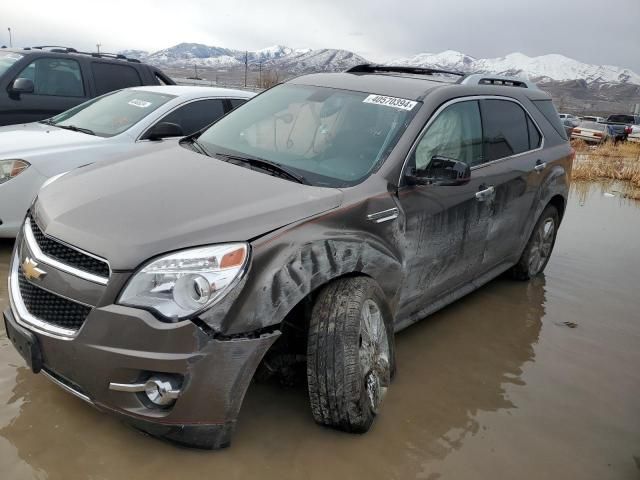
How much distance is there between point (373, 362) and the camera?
2834mm

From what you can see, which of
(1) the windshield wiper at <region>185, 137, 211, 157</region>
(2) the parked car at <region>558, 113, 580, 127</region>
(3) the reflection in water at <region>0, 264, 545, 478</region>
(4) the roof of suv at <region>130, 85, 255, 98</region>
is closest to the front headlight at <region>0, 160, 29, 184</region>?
(1) the windshield wiper at <region>185, 137, 211, 157</region>

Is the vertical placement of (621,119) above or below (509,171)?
below

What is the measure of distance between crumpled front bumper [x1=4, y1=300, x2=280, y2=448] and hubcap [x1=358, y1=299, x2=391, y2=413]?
543 mm

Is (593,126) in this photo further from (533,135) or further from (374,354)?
(374,354)

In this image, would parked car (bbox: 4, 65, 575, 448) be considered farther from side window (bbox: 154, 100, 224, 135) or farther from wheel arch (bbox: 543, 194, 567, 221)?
side window (bbox: 154, 100, 224, 135)

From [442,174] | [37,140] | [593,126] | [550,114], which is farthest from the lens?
[593,126]

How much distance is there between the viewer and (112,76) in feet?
24.4

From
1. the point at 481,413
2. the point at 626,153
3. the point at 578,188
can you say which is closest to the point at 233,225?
the point at 481,413

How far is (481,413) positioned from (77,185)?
8.21 ft

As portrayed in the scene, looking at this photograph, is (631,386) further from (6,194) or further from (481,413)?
(6,194)

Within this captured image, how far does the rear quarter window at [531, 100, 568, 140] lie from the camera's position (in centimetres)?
500

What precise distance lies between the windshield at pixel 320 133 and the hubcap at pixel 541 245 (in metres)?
2.36

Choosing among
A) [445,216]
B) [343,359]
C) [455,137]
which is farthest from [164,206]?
[455,137]

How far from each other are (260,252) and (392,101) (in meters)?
1.62
